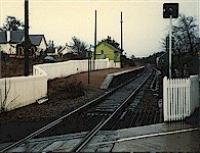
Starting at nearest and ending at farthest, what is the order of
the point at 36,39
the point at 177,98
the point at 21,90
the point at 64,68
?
the point at 177,98
the point at 21,90
the point at 64,68
the point at 36,39

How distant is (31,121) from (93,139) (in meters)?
4.19

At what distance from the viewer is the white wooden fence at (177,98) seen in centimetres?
1255

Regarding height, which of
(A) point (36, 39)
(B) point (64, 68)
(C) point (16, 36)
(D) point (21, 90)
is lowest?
(D) point (21, 90)

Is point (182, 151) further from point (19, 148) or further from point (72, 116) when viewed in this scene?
point (72, 116)

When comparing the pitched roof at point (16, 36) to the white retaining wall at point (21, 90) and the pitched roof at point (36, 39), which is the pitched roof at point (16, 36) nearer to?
the pitched roof at point (36, 39)

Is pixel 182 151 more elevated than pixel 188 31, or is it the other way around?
pixel 188 31

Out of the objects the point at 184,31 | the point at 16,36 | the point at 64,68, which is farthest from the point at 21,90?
the point at 16,36

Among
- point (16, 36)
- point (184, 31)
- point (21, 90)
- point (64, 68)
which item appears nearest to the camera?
point (21, 90)

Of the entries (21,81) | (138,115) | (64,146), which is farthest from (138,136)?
(21,81)

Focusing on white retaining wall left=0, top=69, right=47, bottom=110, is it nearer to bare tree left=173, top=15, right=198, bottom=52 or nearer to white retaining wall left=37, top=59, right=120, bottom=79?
white retaining wall left=37, top=59, right=120, bottom=79

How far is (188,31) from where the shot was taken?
69.9 m

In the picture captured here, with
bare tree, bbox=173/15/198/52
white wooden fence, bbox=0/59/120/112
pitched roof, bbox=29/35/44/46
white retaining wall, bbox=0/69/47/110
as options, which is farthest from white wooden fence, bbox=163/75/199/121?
pitched roof, bbox=29/35/44/46

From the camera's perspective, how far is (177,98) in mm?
12766

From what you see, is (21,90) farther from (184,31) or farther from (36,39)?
(36,39)
